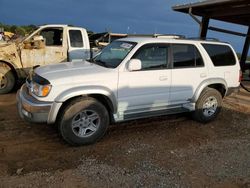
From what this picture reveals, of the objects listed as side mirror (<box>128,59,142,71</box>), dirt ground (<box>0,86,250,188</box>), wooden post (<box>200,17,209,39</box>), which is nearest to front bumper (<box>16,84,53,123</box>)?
dirt ground (<box>0,86,250,188</box>)

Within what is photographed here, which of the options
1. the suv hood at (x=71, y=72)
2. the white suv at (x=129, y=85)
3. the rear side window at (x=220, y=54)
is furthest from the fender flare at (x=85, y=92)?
the rear side window at (x=220, y=54)

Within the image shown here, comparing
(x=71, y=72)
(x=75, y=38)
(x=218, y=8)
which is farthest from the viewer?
(x=218, y=8)

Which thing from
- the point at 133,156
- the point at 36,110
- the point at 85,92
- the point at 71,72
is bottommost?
the point at 133,156

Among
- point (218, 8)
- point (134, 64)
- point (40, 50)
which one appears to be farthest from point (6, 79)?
point (218, 8)

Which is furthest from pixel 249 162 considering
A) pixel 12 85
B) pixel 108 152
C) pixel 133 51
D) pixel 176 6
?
pixel 176 6

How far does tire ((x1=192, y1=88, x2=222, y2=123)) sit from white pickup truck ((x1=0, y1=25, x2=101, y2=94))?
475cm

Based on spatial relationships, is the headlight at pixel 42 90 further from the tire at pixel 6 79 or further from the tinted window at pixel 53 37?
the tinted window at pixel 53 37

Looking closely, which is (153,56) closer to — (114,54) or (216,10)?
(114,54)

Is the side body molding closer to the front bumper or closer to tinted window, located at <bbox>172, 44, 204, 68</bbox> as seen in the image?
tinted window, located at <bbox>172, 44, 204, 68</bbox>

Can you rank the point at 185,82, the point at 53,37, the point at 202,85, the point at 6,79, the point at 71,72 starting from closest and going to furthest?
the point at 71,72 → the point at 185,82 → the point at 202,85 → the point at 6,79 → the point at 53,37

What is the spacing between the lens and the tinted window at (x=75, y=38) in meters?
9.78

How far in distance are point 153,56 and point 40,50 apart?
15.8ft

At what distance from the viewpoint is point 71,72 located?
509 centimetres

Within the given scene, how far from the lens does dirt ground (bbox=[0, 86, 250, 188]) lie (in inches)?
160
